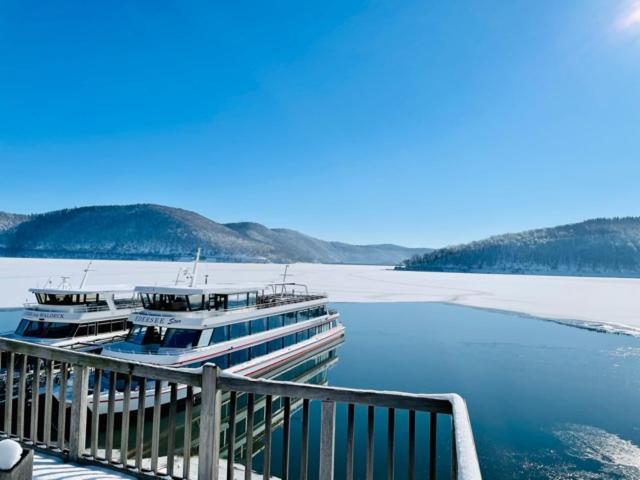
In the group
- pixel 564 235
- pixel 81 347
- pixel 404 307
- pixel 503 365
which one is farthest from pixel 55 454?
pixel 564 235

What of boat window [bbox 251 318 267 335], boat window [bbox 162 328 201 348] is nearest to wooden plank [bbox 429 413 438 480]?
boat window [bbox 162 328 201 348]

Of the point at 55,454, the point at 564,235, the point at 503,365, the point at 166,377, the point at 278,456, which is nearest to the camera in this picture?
the point at 166,377

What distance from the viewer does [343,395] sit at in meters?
3.83

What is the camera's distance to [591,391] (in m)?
19.2

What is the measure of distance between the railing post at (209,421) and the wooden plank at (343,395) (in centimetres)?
11

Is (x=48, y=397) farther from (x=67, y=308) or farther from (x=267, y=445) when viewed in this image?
(x=67, y=308)

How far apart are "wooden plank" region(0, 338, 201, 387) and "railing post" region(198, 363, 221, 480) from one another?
0.14 metres

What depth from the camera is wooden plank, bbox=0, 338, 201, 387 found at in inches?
168

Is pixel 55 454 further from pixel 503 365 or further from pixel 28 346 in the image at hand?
pixel 503 365

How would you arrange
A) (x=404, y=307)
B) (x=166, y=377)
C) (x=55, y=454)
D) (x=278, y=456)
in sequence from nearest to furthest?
(x=166, y=377)
(x=55, y=454)
(x=278, y=456)
(x=404, y=307)

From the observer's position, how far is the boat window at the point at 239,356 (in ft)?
65.0

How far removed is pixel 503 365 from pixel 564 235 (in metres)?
204

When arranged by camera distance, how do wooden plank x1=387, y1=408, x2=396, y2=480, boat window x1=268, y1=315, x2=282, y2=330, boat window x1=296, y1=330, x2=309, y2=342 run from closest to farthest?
wooden plank x1=387, y1=408, x2=396, y2=480
boat window x1=268, y1=315, x2=282, y2=330
boat window x1=296, y1=330, x2=309, y2=342

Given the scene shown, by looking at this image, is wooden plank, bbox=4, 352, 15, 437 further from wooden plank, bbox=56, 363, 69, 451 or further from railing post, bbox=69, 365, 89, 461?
railing post, bbox=69, 365, 89, 461
